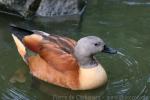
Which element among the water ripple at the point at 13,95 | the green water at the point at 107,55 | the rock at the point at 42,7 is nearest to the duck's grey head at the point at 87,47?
the green water at the point at 107,55

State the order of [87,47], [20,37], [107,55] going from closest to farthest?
[87,47] < [20,37] < [107,55]

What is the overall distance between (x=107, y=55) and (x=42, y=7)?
202 cm

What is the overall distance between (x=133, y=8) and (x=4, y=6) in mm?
2343

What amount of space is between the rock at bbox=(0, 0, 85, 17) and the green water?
18cm

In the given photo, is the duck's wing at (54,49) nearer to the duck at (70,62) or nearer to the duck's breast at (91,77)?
the duck at (70,62)

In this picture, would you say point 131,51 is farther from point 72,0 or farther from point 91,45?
point 72,0

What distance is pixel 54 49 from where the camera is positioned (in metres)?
7.07

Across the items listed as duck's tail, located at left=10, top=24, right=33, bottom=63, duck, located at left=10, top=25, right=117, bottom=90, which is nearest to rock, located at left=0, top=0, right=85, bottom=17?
duck's tail, located at left=10, top=24, right=33, bottom=63

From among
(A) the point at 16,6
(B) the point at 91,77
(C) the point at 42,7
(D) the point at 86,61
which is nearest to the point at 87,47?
(D) the point at 86,61

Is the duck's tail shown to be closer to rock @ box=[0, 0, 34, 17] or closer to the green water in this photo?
the green water

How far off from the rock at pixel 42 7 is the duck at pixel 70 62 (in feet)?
6.46

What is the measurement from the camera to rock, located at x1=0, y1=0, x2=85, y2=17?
9.19 m

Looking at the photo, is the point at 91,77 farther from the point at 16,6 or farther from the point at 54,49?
the point at 16,6

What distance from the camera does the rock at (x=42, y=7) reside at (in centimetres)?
919
